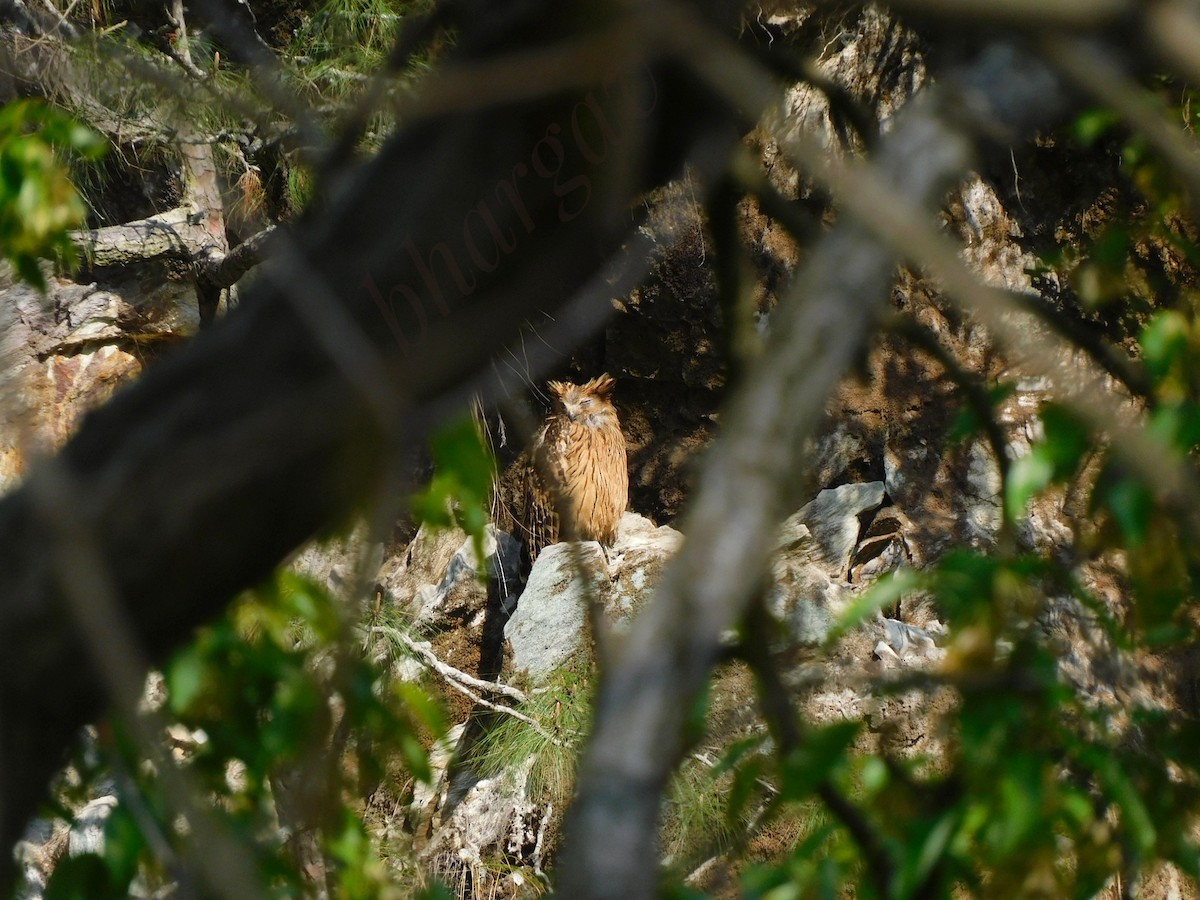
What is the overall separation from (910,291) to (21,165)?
2.82m

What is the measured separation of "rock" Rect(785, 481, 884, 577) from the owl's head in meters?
0.95

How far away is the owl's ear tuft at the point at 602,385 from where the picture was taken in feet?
13.2

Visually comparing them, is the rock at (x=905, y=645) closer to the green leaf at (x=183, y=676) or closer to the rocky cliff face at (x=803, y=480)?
the rocky cliff face at (x=803, y=480)

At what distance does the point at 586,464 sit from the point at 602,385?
315mm

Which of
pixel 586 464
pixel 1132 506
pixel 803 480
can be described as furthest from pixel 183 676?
pixel 586 464

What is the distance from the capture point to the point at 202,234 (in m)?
3.80

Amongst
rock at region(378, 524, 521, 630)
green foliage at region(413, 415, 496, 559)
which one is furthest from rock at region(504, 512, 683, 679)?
green foliage at region(413, 415, 496, 559)

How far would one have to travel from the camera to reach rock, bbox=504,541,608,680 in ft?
11.0

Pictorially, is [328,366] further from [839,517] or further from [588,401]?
[588,401]

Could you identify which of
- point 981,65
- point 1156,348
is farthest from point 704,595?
point 1156,348

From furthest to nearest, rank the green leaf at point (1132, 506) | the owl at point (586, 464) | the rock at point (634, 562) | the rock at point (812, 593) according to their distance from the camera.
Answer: the owl at point (586, 464)
the rock at point (634, 562)
the rock at point (812, 593)
the green leaf at point (1132, 506)

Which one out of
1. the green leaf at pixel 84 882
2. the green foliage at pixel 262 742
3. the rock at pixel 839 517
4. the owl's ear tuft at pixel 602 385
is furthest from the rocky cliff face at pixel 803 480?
the green leaf at pixel 84 882

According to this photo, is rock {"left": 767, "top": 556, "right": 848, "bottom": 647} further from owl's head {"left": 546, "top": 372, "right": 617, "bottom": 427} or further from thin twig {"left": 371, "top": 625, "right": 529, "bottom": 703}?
owl's head {"left": 546, "top": 372, "right": 617, "bottom": 427}

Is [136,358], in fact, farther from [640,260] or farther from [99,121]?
[640,260]
